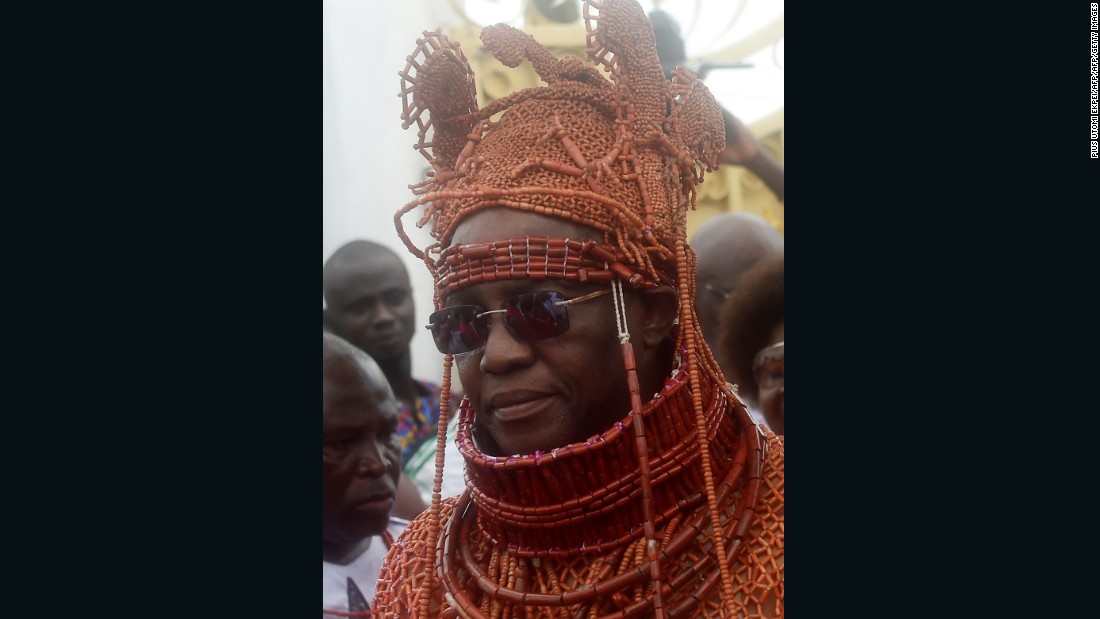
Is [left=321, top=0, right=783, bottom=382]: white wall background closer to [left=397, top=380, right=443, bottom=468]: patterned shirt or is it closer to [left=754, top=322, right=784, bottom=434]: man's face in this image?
[left=397, top=380, right=443, bottom=468]: patterned shirt

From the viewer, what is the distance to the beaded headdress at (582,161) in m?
2.62

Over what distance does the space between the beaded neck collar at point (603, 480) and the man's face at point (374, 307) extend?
633 millimetres

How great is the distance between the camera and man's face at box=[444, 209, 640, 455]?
2.58 meters

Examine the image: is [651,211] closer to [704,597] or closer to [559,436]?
[559,436]

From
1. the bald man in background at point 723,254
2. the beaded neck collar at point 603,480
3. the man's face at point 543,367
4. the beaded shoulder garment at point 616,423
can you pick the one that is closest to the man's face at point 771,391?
the bald man in background at point 723,254

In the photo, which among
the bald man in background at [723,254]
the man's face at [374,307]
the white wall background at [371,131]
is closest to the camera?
the white wall background at [371,131]

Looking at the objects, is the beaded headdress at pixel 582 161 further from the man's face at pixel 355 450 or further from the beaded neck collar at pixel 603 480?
the man's face at pixel 355 450

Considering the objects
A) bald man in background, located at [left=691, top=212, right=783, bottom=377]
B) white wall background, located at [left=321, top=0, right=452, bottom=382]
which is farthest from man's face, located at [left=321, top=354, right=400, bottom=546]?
bald man in background, located at [left=691, top=212, right=783, bottom=377]

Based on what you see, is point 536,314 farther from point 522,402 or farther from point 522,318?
point 522,402

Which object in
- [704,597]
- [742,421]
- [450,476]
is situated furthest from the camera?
[450,476]

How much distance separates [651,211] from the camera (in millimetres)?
2713

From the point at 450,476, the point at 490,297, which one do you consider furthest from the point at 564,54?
the point at 450,476

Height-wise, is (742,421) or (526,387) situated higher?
(526,387)

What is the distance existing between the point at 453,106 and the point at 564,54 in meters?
0.36
